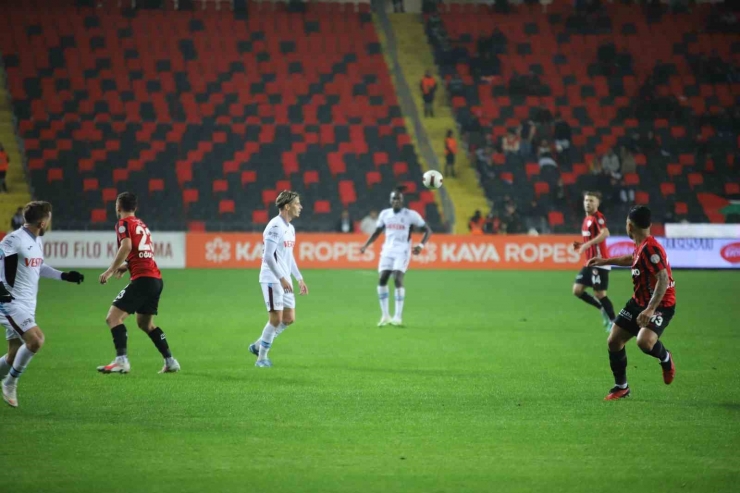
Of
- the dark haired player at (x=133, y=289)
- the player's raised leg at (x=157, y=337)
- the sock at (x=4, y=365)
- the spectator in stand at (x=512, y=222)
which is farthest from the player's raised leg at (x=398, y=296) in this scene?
the spectator in stand at (x=512, y=222)

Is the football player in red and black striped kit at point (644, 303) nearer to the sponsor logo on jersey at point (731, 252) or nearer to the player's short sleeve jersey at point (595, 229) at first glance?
the player's short sleeve jersey at point (595, 229)

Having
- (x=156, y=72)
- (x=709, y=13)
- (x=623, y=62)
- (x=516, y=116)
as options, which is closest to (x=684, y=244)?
(x=516, y=116)

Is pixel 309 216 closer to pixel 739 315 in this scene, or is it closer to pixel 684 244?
pixel 684 244

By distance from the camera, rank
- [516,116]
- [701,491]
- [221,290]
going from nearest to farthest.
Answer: [701,491], [221,290], [516,116]

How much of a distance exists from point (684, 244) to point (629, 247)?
8.17 ft

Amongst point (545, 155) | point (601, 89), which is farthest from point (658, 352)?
point (601, 89)

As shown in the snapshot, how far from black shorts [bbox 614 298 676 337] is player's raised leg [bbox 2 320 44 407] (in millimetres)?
5344

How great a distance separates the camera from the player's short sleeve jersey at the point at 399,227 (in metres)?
16.1

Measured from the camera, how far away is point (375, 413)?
26.7 feet

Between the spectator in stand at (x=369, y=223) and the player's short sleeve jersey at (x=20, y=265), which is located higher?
the spectator in stand at (x=369, y=223)

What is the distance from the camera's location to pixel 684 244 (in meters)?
28.6

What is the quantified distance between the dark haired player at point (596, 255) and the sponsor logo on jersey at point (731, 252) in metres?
15.4

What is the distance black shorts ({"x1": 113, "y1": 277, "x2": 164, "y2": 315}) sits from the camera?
33.2ft

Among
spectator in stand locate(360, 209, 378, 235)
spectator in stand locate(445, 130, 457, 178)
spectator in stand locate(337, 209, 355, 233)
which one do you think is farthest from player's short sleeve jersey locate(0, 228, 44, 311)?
spectator in stand locate(445, 130, 457, 178)
